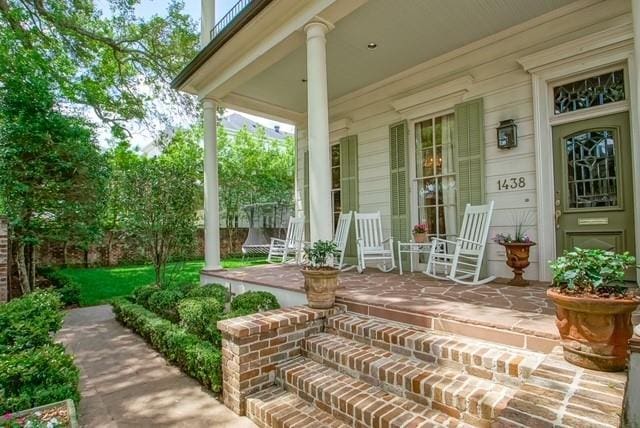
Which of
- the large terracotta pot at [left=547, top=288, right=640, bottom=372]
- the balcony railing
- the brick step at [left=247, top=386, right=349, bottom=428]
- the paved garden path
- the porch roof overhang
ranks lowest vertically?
the paved garden path

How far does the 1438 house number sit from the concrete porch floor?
3.74ft

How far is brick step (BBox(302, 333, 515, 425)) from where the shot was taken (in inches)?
66.2

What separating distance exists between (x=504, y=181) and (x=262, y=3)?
345 cm

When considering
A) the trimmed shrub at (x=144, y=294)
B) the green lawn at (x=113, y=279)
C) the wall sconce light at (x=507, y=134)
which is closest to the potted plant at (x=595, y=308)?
the wall sconce light at (x=507, y=134)

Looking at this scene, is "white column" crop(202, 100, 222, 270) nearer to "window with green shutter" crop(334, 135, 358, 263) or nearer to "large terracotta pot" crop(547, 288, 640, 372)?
"window with green shutter" crop(334, 135, 358, 263)

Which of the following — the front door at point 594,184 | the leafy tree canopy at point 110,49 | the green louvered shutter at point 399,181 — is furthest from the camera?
the leafy tree canopy at point 110,49

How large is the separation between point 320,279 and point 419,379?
3.88 ft

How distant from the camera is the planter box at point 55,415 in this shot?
175 centimetres

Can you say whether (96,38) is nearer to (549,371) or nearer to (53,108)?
(53,108)

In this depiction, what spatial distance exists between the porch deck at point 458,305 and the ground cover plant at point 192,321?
0.47 metres

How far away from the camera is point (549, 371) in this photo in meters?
1.55

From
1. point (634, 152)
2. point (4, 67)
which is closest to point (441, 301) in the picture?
point (634, 152)

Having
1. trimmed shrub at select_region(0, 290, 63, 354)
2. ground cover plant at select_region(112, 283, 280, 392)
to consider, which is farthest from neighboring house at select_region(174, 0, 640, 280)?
trimmed shrub at select_region(0, 290, 63, 354)

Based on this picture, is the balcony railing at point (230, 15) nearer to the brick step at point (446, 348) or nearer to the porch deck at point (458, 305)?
the porch deck at point (458, 305)
